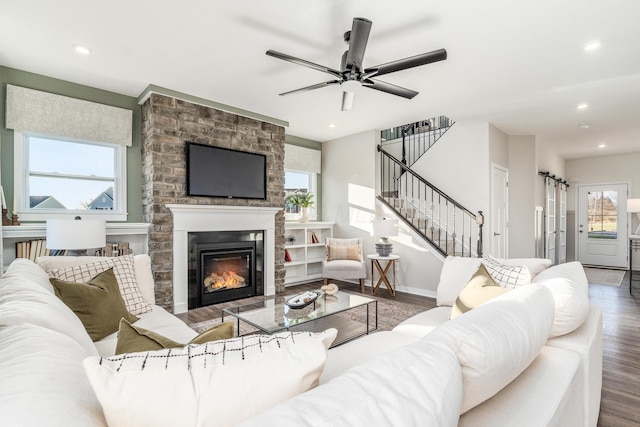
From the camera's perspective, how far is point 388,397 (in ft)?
2.08

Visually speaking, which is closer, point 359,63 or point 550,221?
point 359,63

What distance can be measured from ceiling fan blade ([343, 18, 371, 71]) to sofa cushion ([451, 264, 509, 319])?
174 centimetres

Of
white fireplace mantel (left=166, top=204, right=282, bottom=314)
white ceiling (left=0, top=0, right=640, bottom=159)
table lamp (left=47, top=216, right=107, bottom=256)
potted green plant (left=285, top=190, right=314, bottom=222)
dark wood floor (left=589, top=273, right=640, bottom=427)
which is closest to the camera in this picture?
dark wood floor (left=589, top=273, right=640, bottom=427)

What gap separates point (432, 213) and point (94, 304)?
4.92 m

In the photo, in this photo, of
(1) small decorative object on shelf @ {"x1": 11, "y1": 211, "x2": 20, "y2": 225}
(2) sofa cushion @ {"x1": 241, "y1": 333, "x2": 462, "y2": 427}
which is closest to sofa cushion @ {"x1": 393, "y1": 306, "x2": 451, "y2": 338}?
(2) sofa cushion @ {"x1": 241, "y1": 333, "x2": 462, "y2": 427}

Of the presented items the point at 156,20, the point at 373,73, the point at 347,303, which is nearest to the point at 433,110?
the point at 373,73

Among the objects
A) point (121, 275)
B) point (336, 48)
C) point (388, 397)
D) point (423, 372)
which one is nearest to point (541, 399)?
point (423, 372)

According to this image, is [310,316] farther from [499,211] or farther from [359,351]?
[499,211]

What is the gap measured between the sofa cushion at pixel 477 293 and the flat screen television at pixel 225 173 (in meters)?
3.34

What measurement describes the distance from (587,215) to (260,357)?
31.9ft

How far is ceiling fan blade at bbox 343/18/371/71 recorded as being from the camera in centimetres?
205

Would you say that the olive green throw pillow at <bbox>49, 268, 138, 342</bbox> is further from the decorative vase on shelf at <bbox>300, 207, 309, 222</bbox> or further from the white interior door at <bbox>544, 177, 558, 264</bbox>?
the white interior door at <bbox>544, 177, 558, 264</bbox>

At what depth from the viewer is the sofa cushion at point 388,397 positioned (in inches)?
22.0

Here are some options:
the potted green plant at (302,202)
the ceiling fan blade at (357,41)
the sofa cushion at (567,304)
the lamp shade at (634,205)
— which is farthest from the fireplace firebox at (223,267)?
the lamp shade at (634,205)
